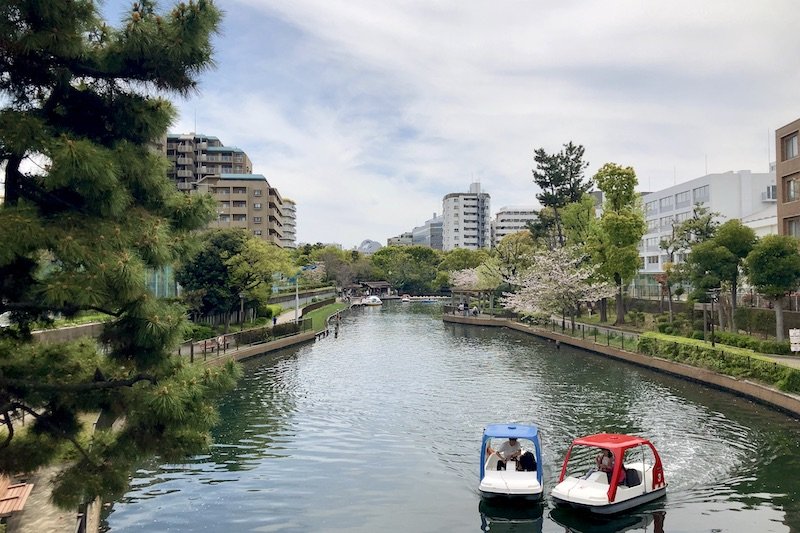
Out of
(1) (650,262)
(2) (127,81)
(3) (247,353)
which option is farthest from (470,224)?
(2) (127,81)

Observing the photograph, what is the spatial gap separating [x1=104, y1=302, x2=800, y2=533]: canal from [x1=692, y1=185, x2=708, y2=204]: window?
1630 inches

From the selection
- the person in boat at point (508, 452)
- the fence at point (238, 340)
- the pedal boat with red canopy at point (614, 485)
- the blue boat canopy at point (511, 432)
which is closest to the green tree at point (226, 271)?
the fence at point (238, 340)

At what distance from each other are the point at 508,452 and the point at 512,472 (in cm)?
92

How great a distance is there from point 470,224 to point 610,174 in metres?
141

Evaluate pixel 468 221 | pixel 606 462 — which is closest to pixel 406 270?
pixel 468 221

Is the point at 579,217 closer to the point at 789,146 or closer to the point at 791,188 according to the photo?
the point at 791,188

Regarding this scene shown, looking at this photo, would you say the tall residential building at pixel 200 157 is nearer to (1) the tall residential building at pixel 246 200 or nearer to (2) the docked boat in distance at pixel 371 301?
(1) the tall residential building at pixel 246 200

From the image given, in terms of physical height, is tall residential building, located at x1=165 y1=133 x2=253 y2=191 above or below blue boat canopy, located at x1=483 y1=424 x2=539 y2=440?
above

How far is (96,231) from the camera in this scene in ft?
26.6

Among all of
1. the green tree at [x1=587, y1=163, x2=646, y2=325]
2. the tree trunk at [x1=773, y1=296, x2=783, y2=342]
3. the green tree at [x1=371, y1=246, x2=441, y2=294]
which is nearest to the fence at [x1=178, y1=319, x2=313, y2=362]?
the green tree at [x1=587, y1=163, x2=646, y2=325]

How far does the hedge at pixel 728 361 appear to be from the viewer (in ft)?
84.8

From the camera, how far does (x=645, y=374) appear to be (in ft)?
118

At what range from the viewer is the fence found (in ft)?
118

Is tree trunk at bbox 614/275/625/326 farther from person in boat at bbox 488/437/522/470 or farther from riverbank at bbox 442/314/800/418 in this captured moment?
person in boat at bbox 488/437/522/470
